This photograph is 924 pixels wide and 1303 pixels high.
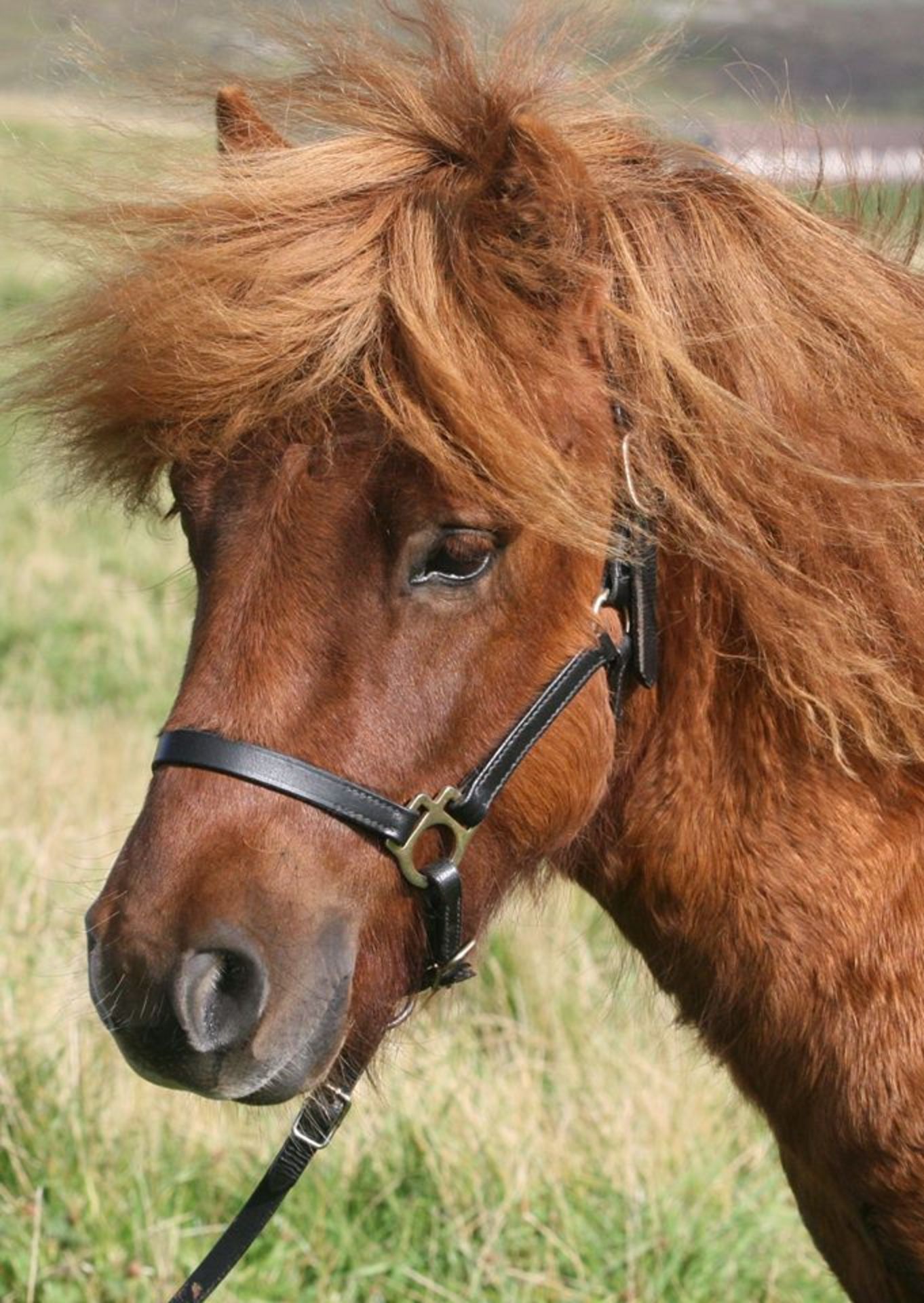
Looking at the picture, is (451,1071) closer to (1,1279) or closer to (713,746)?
(1,1279)

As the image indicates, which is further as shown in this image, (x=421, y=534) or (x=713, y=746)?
(x=713, y=746)

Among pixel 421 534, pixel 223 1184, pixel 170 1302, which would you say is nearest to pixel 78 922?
pixel 223 1184

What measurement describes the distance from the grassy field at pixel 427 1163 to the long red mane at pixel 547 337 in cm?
62

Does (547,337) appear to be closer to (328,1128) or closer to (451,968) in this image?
(451,968)

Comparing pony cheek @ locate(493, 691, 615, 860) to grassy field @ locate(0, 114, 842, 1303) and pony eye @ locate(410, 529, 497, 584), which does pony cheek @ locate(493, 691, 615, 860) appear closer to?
pony eye @ locate(410, 529, 497, 584)

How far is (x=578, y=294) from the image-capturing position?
2203 mm

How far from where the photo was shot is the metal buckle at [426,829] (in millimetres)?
2104

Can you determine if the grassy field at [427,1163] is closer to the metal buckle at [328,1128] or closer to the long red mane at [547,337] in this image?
the metal buckle at [328,1128]

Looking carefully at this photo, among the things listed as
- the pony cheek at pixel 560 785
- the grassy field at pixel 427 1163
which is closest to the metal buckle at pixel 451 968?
the pony cheek at pixel 560 785

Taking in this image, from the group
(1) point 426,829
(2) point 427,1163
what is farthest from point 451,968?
(2) point 427,1163

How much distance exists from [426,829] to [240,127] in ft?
3.94

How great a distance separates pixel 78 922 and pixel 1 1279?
1393 mm

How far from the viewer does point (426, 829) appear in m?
2.13

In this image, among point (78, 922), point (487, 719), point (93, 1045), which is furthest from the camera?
point (78, 922)
